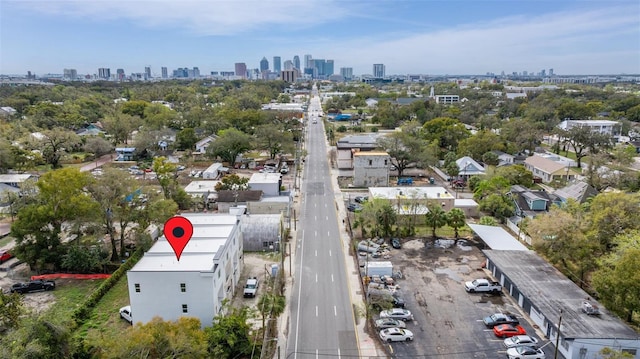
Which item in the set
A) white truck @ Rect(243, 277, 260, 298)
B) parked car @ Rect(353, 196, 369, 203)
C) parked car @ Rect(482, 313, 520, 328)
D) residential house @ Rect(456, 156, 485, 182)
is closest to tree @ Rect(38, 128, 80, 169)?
parked car @ Rect(353, 196, 369, 203)

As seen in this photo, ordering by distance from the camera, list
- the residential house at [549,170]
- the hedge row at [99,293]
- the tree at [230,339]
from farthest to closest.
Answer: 1. the residential house at [549,170]
2. the hedge row at [99,293]
3. the tree at [230,339]

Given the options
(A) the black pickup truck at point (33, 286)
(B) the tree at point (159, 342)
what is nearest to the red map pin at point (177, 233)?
(B) the tree at point (159, 342)

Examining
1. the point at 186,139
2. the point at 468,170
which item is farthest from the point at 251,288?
the point at 186,139

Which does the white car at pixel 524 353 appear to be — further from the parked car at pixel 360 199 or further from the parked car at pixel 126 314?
the parked car at pixel 360 199

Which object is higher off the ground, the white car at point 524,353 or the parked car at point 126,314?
the parked car at point 126,314

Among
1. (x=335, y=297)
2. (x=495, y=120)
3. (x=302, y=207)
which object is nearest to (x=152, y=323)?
(x=335, y=297)

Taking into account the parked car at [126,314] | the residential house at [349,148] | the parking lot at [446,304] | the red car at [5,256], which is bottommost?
the parking lot at [446,304]

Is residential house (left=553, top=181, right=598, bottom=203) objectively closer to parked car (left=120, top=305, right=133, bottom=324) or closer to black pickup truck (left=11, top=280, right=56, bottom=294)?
parked car (left=120, top=305, right=133, bottom=324)
